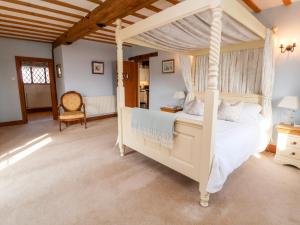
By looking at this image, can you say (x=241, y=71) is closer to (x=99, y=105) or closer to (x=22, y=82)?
(x=99, y=105)

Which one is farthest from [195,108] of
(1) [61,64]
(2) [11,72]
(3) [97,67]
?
(2) [11,72]

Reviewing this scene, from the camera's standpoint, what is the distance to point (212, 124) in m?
1.59

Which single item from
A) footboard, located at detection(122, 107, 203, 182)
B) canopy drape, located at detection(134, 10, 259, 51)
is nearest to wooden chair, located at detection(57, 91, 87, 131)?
footboard, located at detection(122, 107, 203, 182)

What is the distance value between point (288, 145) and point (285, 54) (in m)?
1.52

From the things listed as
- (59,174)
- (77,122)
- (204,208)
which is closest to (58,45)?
(77,122)

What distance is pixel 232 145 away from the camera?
78.6 inches

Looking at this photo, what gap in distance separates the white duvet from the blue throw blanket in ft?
1.10

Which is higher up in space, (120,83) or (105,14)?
(105,14)

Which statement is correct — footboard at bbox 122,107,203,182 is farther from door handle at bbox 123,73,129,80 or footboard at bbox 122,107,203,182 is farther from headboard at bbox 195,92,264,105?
door handle at bbox 123,73,129,80

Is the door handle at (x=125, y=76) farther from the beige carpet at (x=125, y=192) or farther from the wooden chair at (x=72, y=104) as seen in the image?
the beige carpet at (x=125, y=192)

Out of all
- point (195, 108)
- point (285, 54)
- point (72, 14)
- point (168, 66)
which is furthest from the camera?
point (168, 66)

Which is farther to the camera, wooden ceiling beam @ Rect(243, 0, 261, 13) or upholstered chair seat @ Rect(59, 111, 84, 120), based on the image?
upholstered chair seat @ Rect(59, 111, 84, 120)

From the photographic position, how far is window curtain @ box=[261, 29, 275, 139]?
271 centimetres

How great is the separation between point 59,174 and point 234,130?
256 centimetres
